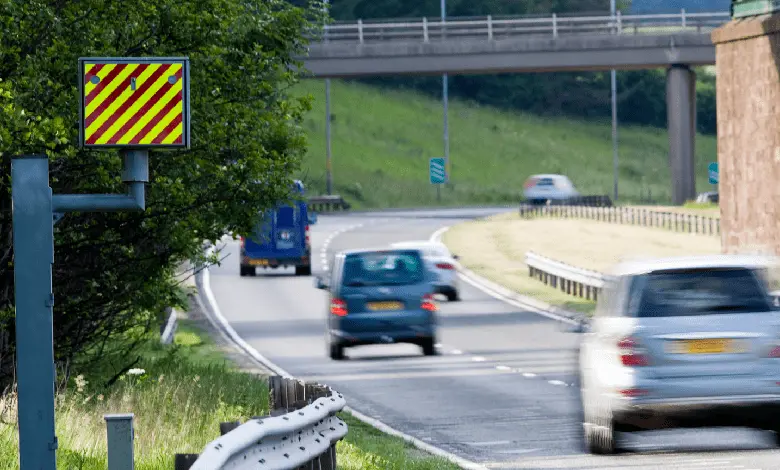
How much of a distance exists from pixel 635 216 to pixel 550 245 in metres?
16.7

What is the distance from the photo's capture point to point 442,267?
Result: 44688 mm

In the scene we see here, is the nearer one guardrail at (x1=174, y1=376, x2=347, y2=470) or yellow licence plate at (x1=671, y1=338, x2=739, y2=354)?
guardrail at (x1=174, y1=376, x2=347, y2=470)

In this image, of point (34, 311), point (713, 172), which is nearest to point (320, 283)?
point (34, 311)

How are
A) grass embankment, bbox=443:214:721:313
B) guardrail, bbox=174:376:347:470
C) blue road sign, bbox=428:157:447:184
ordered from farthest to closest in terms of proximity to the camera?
blue road sign, bbox=428:157:447:184, grass embankment, bbox=443:214:721:313, guardrail, bbox=174:376:347:470

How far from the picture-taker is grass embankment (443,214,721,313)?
5481 cm

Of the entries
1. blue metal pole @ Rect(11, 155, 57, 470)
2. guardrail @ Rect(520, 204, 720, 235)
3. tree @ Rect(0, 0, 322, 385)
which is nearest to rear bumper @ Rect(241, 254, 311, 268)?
guardrail @ Rect(520, 204, 720, 235)

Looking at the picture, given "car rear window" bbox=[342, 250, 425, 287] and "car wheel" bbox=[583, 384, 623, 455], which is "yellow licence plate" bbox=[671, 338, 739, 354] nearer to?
"car wheel" bbox=[583, 384, 623, 455]

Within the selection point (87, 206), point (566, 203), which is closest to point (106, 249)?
point (87, 206)

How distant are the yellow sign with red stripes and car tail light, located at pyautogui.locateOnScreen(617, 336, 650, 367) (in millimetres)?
5232

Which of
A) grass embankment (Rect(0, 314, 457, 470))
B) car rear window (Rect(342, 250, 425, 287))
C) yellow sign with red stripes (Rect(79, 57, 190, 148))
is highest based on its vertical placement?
yellow sign with red stripes (Rect(79, 57, 190, 148))

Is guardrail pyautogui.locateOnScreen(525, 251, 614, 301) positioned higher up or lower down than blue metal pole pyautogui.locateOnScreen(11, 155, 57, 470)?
lower down

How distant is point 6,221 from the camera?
68.2ft

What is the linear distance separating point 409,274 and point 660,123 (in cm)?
12877

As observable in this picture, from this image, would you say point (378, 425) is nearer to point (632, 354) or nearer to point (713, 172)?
point (632, 354)
